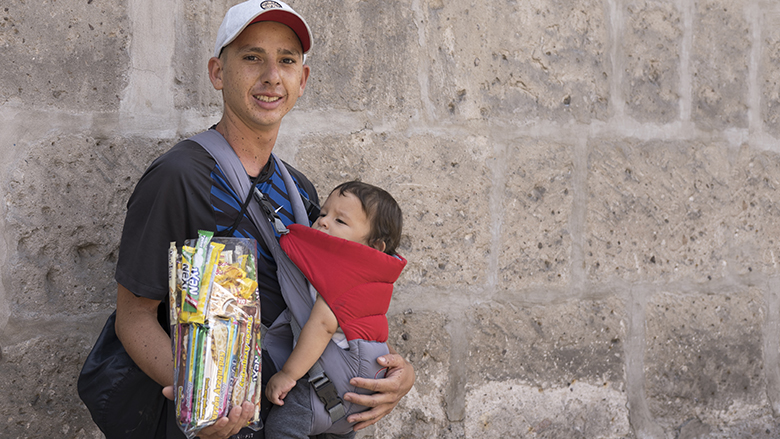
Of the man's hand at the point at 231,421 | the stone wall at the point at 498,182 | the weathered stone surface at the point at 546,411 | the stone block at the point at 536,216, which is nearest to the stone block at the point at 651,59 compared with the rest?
the stone wall at the point at 498,182

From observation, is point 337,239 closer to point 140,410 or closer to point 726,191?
point 140,410

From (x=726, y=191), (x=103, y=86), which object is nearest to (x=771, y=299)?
(x=726, y=191)

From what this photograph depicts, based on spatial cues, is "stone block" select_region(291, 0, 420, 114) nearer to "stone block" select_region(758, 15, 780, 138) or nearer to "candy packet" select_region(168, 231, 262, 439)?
"candy packet" select_region(168, 231, 262, 439)

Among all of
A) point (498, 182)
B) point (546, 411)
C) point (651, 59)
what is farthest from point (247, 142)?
point (651, 59)

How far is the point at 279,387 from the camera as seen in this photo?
141 cm

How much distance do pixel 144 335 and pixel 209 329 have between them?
1.22ft

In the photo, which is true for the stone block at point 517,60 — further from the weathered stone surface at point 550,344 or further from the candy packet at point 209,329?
the candy packet at point 209,329

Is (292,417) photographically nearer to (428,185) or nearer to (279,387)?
(279,387)

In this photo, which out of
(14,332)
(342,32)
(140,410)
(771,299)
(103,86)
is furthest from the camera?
(771,299)

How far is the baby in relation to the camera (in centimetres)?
142

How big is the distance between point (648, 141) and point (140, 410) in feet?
7.23

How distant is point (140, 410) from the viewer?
4.76 ft

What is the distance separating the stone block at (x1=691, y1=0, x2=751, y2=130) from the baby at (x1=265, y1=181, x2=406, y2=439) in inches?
68.1

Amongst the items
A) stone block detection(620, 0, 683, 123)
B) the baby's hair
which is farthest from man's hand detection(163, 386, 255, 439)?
stone block detection(620, 0, 683, 123)
